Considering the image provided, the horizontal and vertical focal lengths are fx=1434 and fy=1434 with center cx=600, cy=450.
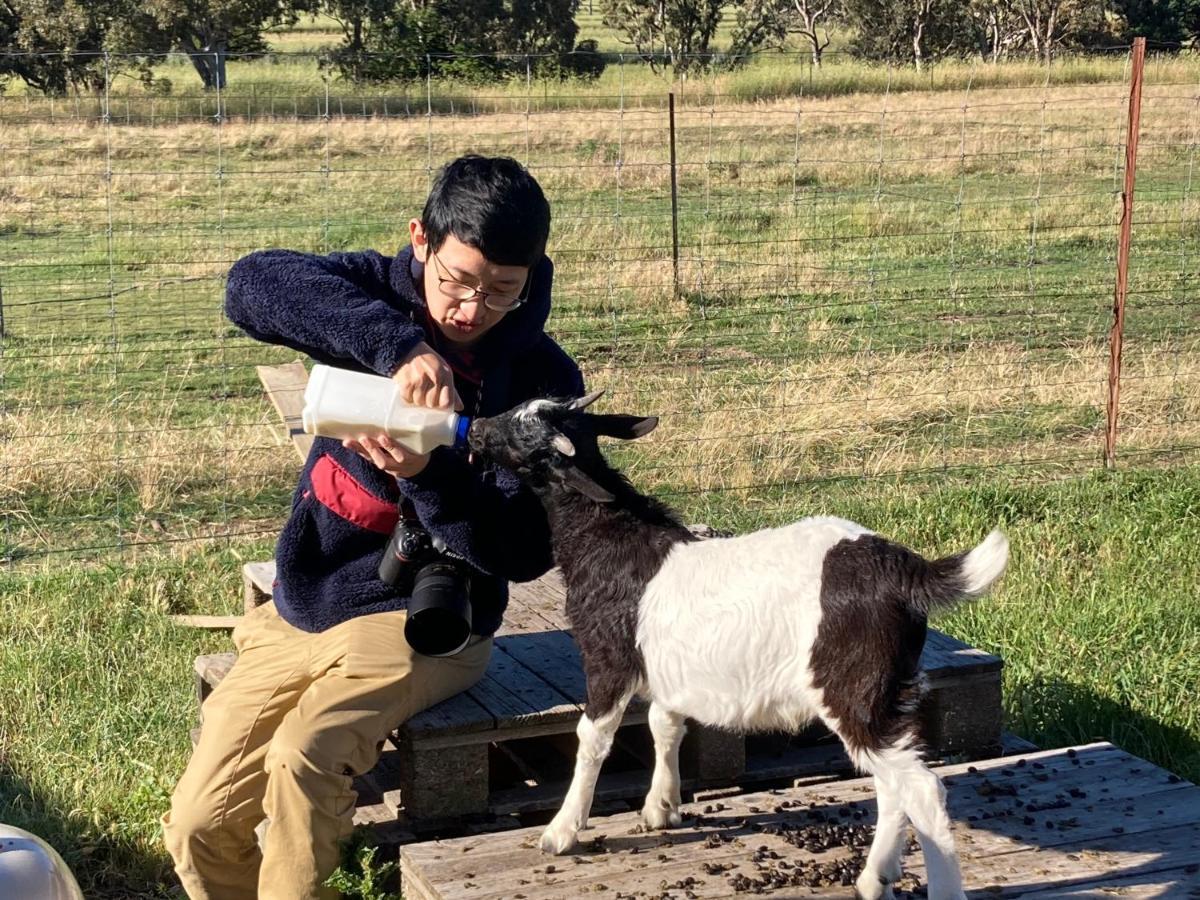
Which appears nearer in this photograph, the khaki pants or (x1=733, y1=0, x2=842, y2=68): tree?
the khaki pants

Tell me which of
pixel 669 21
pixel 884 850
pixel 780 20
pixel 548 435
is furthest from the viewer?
pixel 780 20

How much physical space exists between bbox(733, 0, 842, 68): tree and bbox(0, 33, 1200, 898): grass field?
31.6 metres

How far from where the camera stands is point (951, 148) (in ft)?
67.8

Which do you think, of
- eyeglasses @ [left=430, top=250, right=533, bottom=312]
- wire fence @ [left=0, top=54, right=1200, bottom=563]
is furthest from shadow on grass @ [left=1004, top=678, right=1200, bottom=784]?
eyeglasses @ [left=430, top=250, right=533, bottom=312]

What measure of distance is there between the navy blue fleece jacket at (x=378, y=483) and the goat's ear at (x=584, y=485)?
292 millimetres

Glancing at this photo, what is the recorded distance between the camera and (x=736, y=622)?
3336mm

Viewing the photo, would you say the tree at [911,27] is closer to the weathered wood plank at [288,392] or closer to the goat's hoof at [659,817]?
the weathered wood plank at [288,392]

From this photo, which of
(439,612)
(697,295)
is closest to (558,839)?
(439,612)

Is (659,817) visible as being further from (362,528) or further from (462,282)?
(462,282)

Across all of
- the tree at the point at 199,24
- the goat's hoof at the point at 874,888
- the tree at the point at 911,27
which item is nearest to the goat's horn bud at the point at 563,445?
the goat's hoof at the point at 874,888

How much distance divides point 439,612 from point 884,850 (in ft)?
3.97

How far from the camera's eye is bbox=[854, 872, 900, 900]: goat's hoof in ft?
10.7

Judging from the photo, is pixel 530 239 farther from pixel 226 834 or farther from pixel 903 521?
pixel 903 521

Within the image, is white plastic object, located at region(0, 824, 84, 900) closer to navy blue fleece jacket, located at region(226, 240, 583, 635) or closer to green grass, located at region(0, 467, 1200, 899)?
navy blue fleece jacket, located at region(226, 240, 583, 635)
